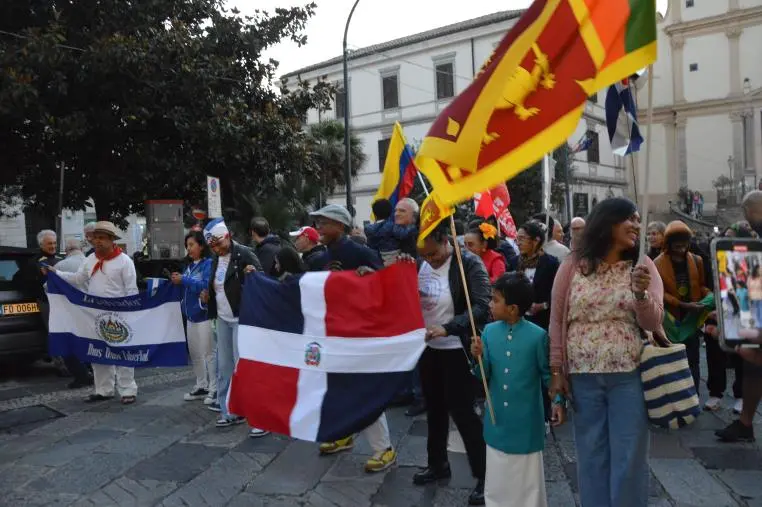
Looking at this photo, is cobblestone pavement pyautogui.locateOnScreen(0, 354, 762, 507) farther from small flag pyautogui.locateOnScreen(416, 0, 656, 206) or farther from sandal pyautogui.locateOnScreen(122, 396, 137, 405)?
small flag pyautogui.locateOnScreen(416, 0, 656, 206)

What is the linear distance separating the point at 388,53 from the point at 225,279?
37855 mm

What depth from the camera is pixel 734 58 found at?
47000mm

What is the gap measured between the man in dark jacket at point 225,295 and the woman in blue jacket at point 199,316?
1.02ft

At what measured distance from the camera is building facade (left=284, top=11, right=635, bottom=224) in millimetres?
38500

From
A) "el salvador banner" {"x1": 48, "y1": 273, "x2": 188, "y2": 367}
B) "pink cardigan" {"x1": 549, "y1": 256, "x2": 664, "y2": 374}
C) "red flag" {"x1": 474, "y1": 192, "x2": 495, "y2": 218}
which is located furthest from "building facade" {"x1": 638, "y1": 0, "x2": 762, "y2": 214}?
"pink cardigan" {"x1": 549, "y1": 256, "x2": 664, "y2": 374}

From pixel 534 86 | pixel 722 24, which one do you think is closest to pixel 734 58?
pixel 722 24

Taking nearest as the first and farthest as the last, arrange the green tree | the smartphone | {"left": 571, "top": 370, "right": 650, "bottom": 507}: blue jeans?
1. the smartphone
2. {"left": 571, "top": 370, "right": 650, "bottom": 507}: blue jeans
3. the green tree

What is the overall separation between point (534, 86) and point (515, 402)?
5.17ft

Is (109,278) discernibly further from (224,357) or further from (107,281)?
(224,357)

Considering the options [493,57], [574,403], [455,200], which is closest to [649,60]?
[493,57]

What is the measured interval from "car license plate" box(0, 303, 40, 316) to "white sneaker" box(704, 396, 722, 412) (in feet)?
24.8

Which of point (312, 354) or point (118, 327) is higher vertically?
point (312, 354)

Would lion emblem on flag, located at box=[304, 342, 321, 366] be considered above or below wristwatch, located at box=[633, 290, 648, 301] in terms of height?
below

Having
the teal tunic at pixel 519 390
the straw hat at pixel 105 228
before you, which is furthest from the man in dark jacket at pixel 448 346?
the straw hat at pixel 105 228
